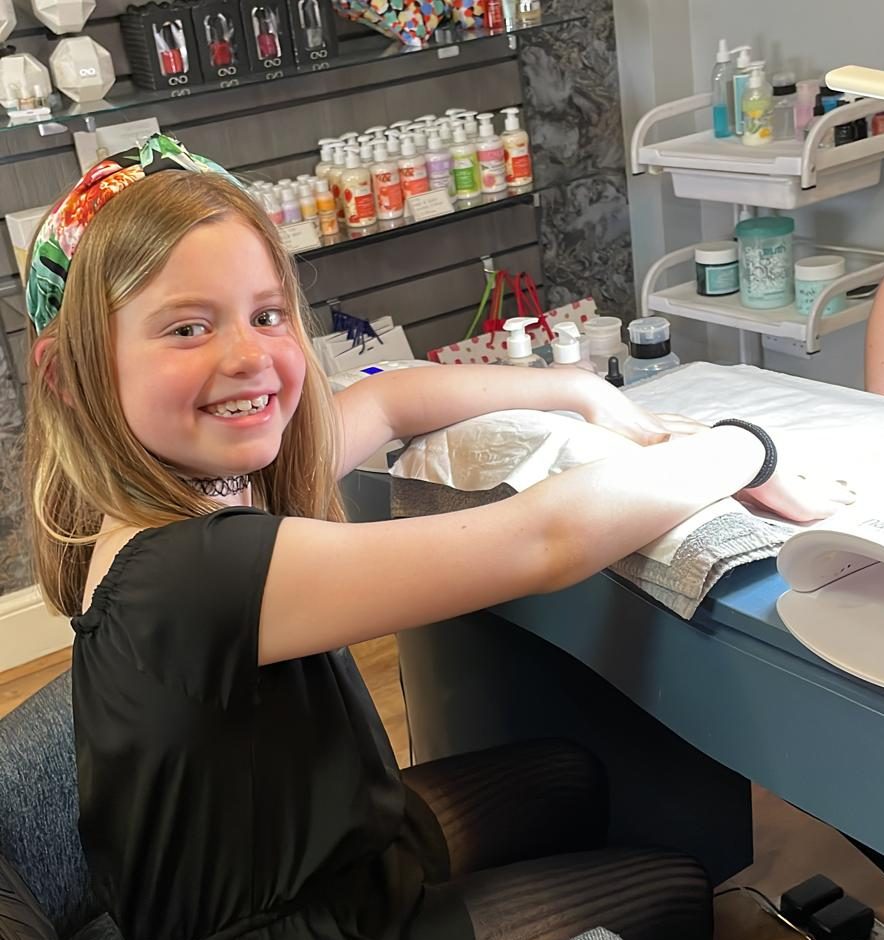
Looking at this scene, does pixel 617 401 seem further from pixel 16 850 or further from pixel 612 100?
pixel 612 100

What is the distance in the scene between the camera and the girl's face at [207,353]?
104cm

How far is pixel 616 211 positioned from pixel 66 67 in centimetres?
154

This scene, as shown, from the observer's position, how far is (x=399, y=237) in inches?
120

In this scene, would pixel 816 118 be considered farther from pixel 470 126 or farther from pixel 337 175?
pixel 337 175

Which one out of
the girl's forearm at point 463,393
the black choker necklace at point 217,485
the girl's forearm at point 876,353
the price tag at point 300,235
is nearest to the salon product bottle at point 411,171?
the price tag at point 300,235

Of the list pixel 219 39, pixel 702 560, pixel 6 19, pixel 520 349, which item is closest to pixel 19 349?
pixel 6 19

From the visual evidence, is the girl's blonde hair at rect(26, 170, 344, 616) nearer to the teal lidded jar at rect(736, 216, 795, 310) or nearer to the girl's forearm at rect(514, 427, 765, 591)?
the girl's forearm at rect(514, 427, 765, 591)

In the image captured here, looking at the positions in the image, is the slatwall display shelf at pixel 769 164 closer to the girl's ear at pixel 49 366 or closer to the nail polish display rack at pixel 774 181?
the nail polish display rack at pixel 774 181

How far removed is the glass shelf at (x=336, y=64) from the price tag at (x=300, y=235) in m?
0.32

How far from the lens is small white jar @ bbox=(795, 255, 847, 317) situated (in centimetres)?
250

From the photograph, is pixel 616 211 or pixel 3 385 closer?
pixel 3 385

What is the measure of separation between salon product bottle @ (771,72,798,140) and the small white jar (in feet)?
0.97

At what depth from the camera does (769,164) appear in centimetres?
240

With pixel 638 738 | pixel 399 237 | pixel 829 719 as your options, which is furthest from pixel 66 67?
pixel 829 719
